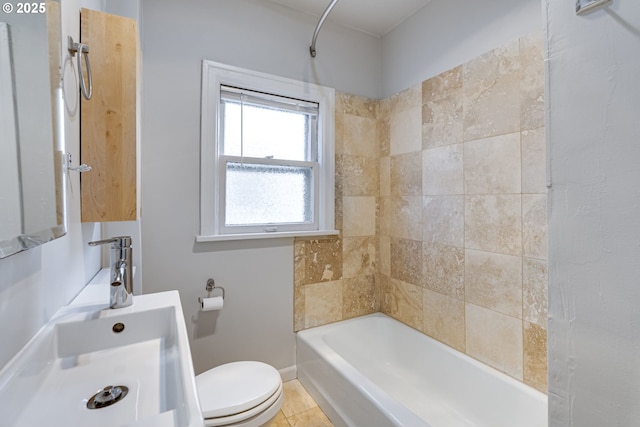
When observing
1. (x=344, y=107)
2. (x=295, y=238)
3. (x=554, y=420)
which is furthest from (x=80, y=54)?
(x=554, y=420)

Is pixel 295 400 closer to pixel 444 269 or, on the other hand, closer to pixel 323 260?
pixel 323 260

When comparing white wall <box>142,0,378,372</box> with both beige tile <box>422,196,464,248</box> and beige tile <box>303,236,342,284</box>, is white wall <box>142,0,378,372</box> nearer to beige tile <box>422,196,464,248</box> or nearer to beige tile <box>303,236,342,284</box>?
beige tile <box>303,236,342,284</box>

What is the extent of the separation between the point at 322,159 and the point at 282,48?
806 millimetres

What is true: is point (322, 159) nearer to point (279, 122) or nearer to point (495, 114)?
point (279, 122)

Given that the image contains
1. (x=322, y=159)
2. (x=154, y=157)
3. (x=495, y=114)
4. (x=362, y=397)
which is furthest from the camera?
(x=322, y=159)

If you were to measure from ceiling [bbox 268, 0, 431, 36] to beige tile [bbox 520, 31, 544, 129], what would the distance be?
89 cm

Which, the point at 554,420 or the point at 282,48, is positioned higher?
the point at 282,48

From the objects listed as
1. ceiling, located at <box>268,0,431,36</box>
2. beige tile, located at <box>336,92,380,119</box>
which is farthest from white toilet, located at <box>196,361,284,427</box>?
ceiling, located at <box>268,0,431,36</box>

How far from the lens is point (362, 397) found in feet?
4.65

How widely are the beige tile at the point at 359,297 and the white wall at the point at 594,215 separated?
5.15ft

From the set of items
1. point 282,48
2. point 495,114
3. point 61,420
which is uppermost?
point 282,48

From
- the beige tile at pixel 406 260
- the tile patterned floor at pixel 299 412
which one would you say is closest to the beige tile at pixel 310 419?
the tile patterned floor at pixel 299 412

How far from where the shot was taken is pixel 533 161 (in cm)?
140

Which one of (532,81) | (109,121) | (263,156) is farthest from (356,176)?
(109,121)
